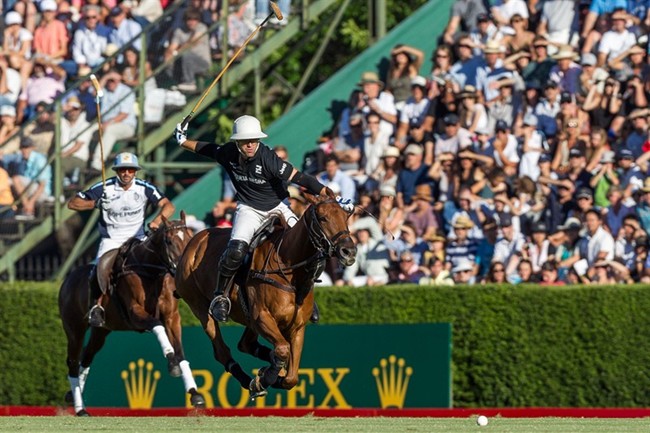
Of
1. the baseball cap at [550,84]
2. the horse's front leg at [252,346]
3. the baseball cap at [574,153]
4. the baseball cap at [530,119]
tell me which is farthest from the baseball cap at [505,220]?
the horse's front leg at [252,346]

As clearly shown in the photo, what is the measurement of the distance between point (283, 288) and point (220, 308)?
60 cm

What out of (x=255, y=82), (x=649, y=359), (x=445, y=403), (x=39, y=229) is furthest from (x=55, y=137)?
(x=649, y=359)

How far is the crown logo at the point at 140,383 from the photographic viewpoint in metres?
16.5

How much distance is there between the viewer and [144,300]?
46.5ft

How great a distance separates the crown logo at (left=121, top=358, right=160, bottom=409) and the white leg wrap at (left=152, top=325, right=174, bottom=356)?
2.79 m

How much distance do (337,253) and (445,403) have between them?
4.95m

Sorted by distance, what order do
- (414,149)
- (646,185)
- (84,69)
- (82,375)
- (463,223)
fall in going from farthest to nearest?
(84,69) → (414,149) → (463,223) → (646,185) → (82,375)

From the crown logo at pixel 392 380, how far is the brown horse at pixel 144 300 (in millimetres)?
2619

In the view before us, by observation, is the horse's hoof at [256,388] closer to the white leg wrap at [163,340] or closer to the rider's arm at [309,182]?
the rider's arm at [309,182]

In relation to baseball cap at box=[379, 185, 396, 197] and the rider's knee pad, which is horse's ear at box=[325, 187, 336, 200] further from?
baseball cap at box=[379, 185, 396, 197]

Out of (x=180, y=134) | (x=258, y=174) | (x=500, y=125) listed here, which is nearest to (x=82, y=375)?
(x=180, y=134)

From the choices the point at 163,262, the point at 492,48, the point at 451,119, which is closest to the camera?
the point at 163,262

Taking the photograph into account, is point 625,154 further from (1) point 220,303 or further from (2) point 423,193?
(1) point 220,303

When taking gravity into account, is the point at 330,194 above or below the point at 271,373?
above
